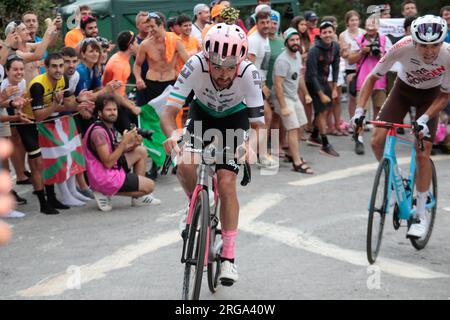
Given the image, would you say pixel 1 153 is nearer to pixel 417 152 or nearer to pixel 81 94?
pixel 417 152

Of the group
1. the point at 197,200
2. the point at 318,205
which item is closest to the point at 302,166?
the point at 318,205

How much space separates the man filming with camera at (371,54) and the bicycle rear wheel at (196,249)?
24.2 feet

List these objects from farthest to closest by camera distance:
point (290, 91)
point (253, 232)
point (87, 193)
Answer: point (290, 91)
point (87, 193)
point (253, 232)

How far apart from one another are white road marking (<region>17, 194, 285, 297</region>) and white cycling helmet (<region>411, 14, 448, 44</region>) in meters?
2.70

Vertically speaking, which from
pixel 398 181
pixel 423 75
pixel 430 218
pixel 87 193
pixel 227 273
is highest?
pixel 423 75

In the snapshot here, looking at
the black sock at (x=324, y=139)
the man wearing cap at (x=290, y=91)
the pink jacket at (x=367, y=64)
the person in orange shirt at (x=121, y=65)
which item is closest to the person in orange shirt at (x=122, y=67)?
the person in orange shirt at (x=121, y=65)

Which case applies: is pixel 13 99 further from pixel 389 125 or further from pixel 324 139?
pixel 324 139

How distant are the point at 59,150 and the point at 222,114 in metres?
3.68

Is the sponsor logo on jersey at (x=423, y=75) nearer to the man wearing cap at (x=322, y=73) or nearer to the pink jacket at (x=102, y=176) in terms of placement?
the pink jacket at (x=102, y=176)

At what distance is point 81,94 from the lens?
8094 mm

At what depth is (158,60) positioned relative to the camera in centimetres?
951

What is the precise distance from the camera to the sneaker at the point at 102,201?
7766mm

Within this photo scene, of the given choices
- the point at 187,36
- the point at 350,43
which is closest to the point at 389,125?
the point at 187,36
